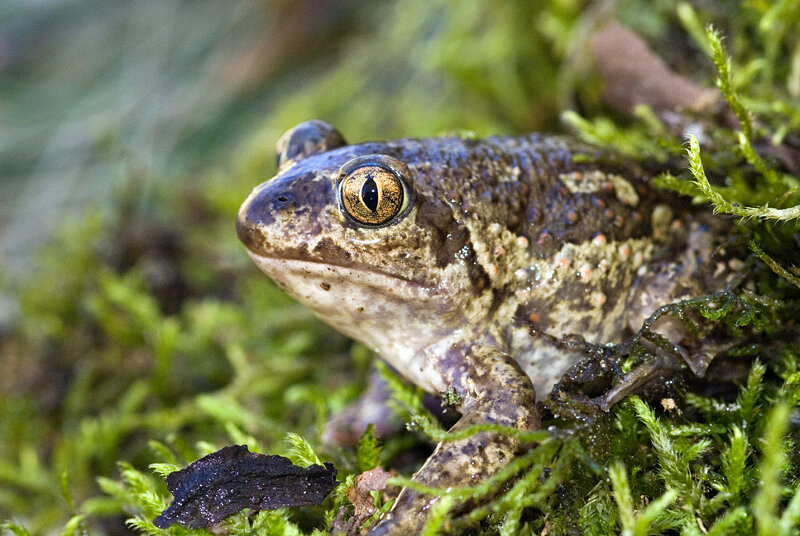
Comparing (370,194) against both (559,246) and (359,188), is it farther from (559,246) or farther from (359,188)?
(559,246)

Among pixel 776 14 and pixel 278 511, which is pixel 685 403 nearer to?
pixel 278 511

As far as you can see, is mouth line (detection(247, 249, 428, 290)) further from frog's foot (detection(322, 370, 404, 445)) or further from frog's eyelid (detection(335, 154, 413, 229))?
frog's foot (detection(322, 370, 404, 445))

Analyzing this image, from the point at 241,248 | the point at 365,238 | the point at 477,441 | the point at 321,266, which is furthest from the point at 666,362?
the point at 241,248

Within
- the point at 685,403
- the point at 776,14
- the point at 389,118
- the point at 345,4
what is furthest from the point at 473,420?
the point at 345,4

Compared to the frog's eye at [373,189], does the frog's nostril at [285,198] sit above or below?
above

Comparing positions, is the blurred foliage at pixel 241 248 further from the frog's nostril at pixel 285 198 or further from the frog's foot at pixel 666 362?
the frog's nostril at pixel 285 198

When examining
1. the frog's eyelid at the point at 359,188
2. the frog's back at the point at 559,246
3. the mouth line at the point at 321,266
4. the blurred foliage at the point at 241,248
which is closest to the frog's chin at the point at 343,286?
the mouth line at the point at 321,266
